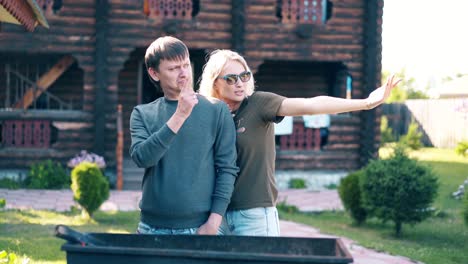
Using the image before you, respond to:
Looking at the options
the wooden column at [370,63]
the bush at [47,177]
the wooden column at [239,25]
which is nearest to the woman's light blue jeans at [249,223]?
the bush at [47,177]

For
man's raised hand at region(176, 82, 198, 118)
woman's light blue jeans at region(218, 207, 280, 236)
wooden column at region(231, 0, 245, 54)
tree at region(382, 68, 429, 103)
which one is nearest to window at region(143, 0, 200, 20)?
wooden column at region(231, 0, 245, 54)

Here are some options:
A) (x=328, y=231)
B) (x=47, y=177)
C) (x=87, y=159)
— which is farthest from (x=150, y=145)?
(x=47, y=177)

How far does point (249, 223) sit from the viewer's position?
11.5ft

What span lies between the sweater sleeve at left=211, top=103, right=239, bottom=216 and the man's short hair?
0.32 meters

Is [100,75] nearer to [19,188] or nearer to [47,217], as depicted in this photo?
[19,188]

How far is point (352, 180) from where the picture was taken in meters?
10.2

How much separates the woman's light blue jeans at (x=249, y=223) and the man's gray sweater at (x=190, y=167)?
1.21 feet

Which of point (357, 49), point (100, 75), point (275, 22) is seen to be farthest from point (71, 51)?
point (357, 49)

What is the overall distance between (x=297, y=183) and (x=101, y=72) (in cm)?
469

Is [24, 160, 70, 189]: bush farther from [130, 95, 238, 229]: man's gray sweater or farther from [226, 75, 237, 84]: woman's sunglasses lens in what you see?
[130, 95, 238, 229]: man's gray sweater

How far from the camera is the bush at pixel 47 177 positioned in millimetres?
13148

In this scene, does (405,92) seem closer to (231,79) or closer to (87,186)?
(87,186)

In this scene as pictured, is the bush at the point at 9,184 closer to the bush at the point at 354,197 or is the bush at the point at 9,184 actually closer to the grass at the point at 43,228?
the grass at the point at 43,228

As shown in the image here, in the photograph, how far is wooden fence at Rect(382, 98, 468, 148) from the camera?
27.9m
